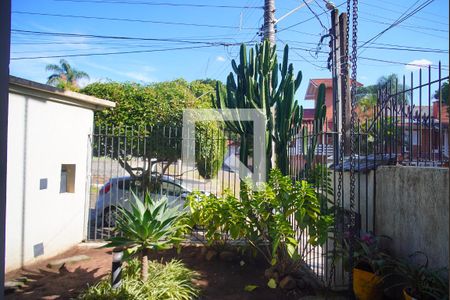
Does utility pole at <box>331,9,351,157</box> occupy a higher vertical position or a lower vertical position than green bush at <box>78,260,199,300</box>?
higher

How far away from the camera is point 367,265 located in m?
3.60

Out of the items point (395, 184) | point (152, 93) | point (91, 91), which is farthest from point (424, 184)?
point (91, 91)

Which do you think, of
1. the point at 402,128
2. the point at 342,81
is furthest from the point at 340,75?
the point at 402,128

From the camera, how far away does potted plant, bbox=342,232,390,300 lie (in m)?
3.35

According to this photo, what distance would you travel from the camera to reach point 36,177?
5.45m

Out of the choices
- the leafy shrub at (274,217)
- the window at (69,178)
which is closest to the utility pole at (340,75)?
the leafy shrub at (274,217)

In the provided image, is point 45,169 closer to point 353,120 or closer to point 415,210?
point 353,120

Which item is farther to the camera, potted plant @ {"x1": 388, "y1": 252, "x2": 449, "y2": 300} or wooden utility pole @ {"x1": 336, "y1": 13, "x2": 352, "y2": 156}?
wooden utility pole @ {"x1": 336, "y1": 13, "x2": 352, "y2": 156}

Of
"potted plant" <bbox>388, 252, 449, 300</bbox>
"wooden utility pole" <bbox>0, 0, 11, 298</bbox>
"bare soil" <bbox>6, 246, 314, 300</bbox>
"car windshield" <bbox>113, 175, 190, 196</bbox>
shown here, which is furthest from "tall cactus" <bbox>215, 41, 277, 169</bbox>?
"wooden utility pole" <bbox>0, 0, 11, 298</bbox>

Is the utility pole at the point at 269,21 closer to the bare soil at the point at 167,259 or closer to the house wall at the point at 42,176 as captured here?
the house wall at the point at 42,176

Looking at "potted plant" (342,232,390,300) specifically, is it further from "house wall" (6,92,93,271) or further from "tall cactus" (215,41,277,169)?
"house wall" (6,92,93,271)

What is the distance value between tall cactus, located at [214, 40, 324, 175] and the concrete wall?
2.77m

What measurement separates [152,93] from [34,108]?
11.7 ft

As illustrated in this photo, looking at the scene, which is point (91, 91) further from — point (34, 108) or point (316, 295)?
point (316, 295)
